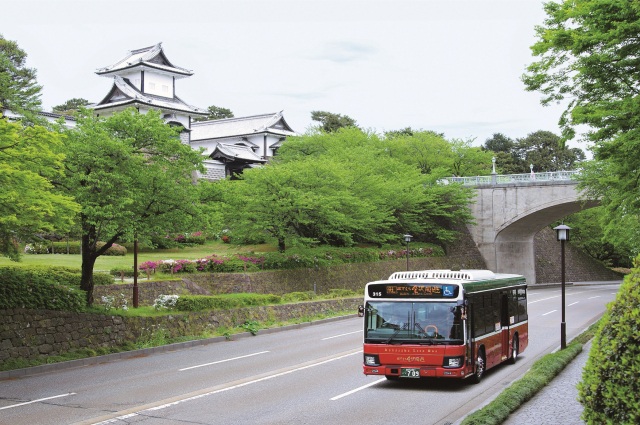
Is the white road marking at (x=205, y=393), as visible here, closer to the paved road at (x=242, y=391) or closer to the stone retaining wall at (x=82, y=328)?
the paved road at (x=242, y=391)

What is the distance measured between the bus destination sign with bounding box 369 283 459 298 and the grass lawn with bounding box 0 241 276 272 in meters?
17.3

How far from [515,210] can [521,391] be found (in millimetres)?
51148

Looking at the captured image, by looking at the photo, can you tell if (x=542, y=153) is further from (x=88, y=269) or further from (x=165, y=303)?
(x=88, y=269)

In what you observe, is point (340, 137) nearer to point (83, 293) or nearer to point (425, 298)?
point (83, 293)

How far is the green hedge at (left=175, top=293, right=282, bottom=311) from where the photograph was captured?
25.6 metres

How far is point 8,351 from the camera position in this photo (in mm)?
18406

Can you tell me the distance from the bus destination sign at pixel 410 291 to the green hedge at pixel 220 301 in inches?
491

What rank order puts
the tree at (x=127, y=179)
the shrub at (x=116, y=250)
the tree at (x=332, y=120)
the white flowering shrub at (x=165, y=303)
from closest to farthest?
the tree at (x=127, y=179) < the white flowering shrub at (x=165, y=303) < the shrub at (x=116, y=250) < the tree at (x=332, y=120)

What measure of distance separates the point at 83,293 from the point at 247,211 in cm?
1710

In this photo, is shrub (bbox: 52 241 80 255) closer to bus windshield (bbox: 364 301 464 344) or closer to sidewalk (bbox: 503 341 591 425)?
bus windshield (bbox: 364 301 464 344)

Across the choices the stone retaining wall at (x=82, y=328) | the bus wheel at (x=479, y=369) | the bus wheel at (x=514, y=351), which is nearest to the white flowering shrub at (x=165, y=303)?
the stone retaining wall at (x=82, y=328)

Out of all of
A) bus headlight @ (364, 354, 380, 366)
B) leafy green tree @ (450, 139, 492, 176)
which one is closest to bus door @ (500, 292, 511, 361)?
bus headlight @ (364, 354, 380, 366)

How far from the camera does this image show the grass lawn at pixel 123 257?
106 ft

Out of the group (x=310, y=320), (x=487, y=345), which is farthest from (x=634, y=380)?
(x=310, y=320)
